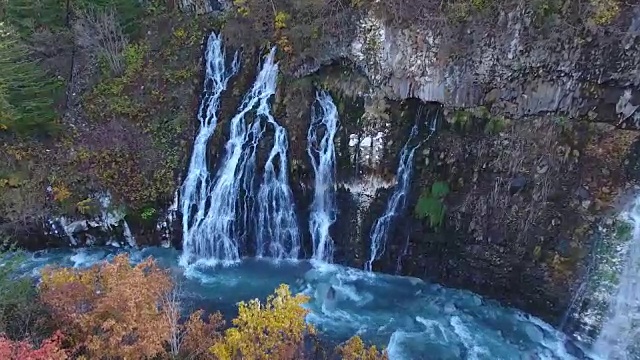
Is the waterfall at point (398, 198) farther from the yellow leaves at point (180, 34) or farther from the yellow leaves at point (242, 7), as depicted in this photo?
the yellow leaves at point (180, 34)

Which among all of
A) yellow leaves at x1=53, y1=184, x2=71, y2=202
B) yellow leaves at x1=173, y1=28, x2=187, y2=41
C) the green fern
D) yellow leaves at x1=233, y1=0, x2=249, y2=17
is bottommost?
yellow leaves at x1=53, y1=184, x2=71, y2=202

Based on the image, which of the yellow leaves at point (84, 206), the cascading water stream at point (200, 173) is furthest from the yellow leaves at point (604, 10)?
the yellow leaves at point (84, 206)

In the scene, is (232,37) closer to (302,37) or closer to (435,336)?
(302,37)

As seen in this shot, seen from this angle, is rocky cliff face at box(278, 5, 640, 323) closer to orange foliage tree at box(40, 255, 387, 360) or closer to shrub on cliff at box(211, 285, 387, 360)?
orange foliage tree at box(40, 255, 387, 360)

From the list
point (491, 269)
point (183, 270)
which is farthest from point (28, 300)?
point (491, 269)

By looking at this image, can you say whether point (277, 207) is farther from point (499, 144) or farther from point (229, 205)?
point (499, 144)

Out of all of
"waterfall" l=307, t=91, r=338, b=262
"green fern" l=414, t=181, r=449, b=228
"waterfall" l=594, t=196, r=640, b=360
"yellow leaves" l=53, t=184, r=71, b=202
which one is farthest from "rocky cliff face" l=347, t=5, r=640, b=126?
"yellow leaves" l=53, t=184, r=71, b=202
